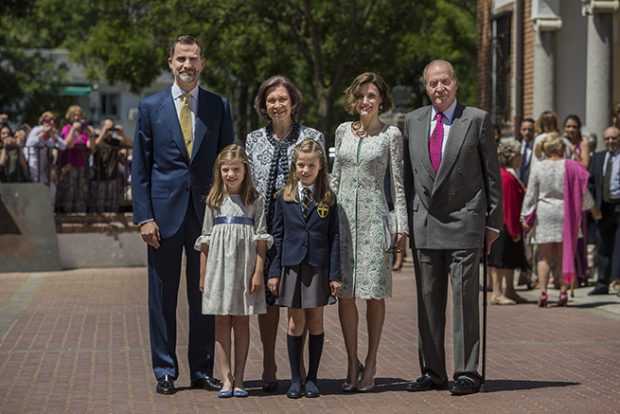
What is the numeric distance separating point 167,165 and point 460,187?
6.02 ft

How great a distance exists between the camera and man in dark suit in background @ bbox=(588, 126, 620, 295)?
1647 cm

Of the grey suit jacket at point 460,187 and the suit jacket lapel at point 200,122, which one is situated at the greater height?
the suit jacket lapel at point 200,122

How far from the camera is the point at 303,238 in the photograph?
9.30 metres

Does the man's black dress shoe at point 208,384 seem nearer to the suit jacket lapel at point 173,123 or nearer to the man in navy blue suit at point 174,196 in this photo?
the man in navy blue suit at point 174,196

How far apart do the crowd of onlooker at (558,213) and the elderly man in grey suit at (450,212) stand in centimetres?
578

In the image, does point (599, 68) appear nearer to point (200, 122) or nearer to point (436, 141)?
point (436, 141)

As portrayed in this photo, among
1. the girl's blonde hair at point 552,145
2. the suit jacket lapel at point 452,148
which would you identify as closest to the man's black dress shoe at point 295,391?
the suit jacket lapel at point 452,148

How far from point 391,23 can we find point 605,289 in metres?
20.7

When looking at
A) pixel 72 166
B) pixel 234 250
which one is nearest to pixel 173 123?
pixel 234 250

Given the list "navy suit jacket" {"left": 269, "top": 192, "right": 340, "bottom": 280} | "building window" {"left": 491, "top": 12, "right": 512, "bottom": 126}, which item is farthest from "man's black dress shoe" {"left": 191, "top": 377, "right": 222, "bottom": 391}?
"building window" {"left": 491, "top": 12, "right": 512, "bottom": 126}

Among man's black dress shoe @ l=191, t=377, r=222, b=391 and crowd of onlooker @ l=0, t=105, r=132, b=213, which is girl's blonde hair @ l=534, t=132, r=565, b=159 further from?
crowd of onlooker @ l=0, t=105, r=132, b=213

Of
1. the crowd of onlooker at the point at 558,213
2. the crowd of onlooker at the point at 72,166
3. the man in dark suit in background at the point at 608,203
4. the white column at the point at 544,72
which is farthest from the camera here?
the white column at the point at 544,72

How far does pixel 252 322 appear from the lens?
45.7 ft

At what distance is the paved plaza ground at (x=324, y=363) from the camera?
29.5 feet
